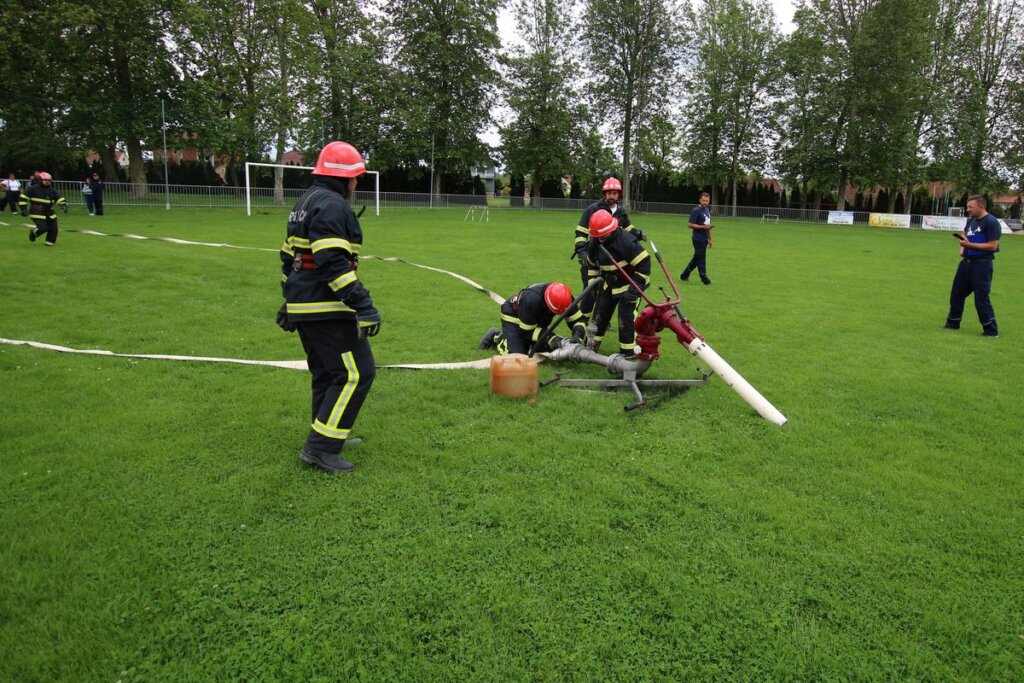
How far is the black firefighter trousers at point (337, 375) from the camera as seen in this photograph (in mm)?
4262

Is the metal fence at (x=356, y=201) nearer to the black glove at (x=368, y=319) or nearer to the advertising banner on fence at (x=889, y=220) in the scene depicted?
the advertising banner on fence at (x=889, y=220)

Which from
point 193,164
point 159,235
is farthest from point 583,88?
point 159,235

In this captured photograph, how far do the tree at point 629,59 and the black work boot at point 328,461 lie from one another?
45.4m

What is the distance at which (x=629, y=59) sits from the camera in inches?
1823

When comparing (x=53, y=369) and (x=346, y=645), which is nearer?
(x=346, y=645)

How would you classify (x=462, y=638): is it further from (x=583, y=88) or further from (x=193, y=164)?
(x=193, y=164)

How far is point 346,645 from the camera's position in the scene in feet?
9.07

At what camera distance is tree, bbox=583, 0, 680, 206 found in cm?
4503

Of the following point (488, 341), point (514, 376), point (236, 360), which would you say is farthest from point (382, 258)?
point (514, 376)

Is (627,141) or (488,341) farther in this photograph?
(627,141)

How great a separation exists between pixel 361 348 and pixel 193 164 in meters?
54.1

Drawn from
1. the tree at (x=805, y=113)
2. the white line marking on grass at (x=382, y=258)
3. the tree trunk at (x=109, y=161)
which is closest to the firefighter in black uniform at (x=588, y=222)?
the white line marking on grass at (x=382, y=258)

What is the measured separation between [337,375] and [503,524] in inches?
62.2

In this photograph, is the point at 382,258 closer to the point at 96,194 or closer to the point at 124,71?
the point at 96,194
